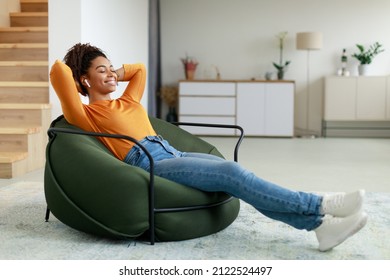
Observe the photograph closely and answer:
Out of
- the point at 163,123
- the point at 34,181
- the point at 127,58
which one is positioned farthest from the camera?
the point at 127,58

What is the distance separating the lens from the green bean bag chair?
251 cm

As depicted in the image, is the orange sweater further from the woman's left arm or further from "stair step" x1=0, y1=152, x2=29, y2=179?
"stair step" x1=0, y1=152, x2=29, y2=179

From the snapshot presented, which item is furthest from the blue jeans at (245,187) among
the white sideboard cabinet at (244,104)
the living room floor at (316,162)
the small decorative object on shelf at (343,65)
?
the small decorative object on shelf at (343,65)

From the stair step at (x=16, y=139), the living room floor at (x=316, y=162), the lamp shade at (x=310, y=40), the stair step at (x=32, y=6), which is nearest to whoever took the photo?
the living room floor at (x=316, y=162)

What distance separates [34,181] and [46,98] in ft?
4.40

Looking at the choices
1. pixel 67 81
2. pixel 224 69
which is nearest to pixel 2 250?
pixel 67 81

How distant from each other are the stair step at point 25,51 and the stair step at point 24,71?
42 cm

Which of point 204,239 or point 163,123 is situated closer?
point 204,239

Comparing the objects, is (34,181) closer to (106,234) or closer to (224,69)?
(106,234)

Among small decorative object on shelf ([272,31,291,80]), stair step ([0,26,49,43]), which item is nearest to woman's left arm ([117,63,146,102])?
stair step ([0,26,49,43])

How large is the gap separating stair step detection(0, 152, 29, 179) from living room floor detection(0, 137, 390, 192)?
0.08 m

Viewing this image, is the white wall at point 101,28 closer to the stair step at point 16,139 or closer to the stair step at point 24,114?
the stair step at point 24,114

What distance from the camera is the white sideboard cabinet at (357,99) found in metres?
8.77

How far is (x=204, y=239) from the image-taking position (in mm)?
2684
